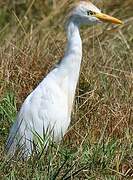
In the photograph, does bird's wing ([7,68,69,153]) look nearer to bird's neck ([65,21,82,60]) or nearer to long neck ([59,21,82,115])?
long neck ([59,21,82,115])

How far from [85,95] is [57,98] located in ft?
2.20

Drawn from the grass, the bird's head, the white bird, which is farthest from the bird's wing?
the bird's head

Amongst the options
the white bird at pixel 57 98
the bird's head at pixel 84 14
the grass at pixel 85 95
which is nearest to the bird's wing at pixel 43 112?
the white bird at pixel 57 98

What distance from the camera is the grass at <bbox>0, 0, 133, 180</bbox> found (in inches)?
157

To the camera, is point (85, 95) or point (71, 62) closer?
point (71, 62)

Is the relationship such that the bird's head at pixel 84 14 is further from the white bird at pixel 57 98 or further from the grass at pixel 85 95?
the grass at pixel 85 95

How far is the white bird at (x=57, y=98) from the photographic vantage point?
453 cm

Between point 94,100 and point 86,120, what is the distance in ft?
0.86

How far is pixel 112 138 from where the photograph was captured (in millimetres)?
4566

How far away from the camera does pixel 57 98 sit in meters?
4.61

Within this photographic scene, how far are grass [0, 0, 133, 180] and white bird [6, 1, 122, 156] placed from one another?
0.43 ft

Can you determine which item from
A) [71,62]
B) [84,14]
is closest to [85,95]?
[71,62]

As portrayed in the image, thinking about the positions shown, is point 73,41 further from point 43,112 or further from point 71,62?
point 43,112

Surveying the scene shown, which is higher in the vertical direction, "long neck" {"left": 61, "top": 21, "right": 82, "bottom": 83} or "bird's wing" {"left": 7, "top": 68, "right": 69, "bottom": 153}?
Answer: "long neck" {"left": 61, "top": 21, "right": 82, "bottom": 83}
